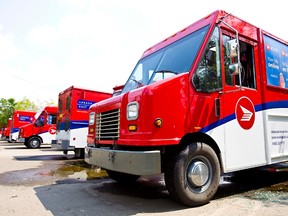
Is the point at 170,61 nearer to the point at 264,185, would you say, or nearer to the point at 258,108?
Answer: the point at 258,108

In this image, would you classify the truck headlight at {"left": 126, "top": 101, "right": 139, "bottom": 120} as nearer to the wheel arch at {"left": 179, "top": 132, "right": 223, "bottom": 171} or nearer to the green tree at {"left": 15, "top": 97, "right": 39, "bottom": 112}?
the wheel arch at {"left": 179, "top": 132, "right": 223, "bottom": 171}

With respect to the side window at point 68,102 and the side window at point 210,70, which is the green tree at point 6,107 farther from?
the side window at point 210,70

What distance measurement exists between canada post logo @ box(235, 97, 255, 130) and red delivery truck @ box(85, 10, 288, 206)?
0.06ft

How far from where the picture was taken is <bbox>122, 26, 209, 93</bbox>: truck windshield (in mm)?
4434

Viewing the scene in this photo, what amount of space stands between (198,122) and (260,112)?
1666 mm

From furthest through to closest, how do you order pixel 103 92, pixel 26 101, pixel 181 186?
pixel 26 101 → pixel 103 92 → pixel 181 186


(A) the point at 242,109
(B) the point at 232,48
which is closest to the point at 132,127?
(B) the point at 232,48

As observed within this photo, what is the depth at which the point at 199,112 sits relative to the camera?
4.14 meters

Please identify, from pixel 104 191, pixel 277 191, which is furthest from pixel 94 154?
pixel 277 191

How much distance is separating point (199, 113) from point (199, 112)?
2 centimetres

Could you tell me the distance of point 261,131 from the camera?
5.00m

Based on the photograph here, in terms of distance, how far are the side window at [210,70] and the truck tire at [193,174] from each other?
0.95 metres

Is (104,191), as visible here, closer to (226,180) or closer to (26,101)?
(226,180)

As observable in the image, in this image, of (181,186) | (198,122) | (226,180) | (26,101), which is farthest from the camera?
(26,101)
